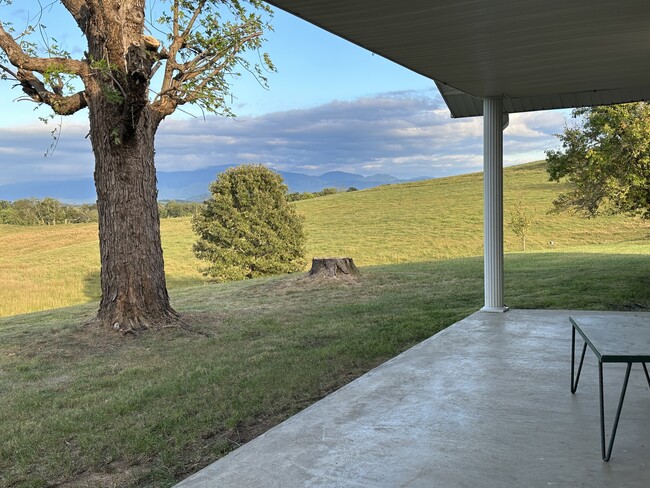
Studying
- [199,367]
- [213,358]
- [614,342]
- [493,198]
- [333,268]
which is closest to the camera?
[614,342]

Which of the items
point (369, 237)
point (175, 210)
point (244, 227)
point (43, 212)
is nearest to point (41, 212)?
point (43, 212)

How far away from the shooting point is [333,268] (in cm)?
1148

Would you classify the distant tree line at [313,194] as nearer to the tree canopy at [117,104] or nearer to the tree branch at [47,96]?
the tree canopy at [117,104]

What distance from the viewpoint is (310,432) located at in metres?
2.87

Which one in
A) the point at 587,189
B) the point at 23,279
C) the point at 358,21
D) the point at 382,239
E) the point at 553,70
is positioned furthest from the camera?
the point at 382,239

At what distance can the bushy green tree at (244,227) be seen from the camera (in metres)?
19.0

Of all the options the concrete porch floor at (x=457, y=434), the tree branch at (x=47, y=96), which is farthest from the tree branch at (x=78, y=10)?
the concrete porch floor at (x=457, y=434)

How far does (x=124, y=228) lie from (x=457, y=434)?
17.0 ft

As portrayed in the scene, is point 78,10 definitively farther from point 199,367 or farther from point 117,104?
point 199,367

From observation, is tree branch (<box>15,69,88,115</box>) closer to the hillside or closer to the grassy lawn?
the grassy lawn

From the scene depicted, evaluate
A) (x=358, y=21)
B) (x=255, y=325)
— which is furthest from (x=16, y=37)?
(x=358, y=21)

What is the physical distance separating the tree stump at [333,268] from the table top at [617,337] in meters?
8.16

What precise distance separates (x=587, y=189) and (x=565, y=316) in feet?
14.8

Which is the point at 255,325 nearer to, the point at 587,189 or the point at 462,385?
the point at 462,385
